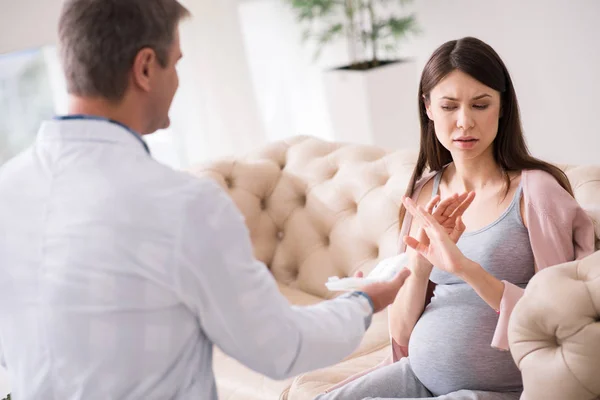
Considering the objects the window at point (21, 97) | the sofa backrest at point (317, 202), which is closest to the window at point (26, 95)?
the window at point (21, 97)

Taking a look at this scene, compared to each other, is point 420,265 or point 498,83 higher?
point 498,83

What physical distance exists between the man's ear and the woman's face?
0.84m

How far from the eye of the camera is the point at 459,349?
188 centimetres

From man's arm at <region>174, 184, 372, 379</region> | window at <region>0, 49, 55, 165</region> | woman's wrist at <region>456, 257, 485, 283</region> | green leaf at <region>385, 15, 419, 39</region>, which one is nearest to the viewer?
man's arm at <region>174, 184, 372, 379</region>

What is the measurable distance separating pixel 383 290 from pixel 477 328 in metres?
0.44

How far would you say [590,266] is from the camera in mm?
1538

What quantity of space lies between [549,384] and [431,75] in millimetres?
824

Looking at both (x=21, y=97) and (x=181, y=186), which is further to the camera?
(x=21, y=97)

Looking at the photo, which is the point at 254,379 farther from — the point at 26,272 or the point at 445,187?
the point at 26,272

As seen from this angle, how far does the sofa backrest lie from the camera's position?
257cm

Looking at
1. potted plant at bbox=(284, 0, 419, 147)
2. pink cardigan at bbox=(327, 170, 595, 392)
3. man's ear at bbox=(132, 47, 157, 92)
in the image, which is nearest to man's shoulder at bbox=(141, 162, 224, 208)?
man's ear at bbox=(132, 47, 157, 92)

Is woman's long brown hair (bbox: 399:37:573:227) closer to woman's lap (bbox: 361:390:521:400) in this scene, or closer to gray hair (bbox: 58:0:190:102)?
woman's lap (bbox: 361:390:521:400)

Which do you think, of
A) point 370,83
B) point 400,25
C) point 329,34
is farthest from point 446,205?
point 329,34

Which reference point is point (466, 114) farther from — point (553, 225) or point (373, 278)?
point (373, 278)
